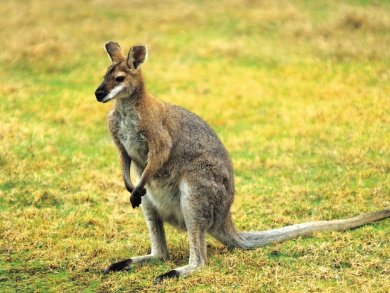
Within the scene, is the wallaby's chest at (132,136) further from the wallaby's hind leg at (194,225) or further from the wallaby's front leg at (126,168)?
A: the wallaby's hind leg at (194,225)

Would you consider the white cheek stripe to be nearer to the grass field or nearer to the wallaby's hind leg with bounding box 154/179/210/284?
the wallaby's hind leg with bounding box 154/179/210/284

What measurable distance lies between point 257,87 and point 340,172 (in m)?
4.56

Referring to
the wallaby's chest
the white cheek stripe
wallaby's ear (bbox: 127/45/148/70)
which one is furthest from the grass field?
wallaby's ear (bbox: 127/45/148/70)

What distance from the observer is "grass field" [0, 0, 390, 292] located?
6152mm

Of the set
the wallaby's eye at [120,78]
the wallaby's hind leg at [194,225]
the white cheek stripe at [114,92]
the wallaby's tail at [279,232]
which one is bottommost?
the wallaby's tail at [279,232]

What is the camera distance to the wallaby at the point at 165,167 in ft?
19.7

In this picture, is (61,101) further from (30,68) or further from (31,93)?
(30,68)

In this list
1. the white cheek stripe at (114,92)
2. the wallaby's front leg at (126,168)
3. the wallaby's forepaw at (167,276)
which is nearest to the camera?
the wallaby's forepaw at (167,276)

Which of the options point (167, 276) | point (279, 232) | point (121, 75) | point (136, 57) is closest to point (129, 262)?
point (167, 276)

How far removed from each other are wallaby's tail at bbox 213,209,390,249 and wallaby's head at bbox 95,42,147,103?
1.44 metres

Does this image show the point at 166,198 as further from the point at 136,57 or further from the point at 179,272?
the point at 136,57

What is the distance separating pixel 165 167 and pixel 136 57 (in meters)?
0.98

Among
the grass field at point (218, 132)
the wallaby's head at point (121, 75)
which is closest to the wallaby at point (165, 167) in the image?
the wallaby's head at point (121, 75)

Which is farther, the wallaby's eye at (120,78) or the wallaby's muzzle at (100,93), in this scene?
the wallaby's eye at (120,78)
